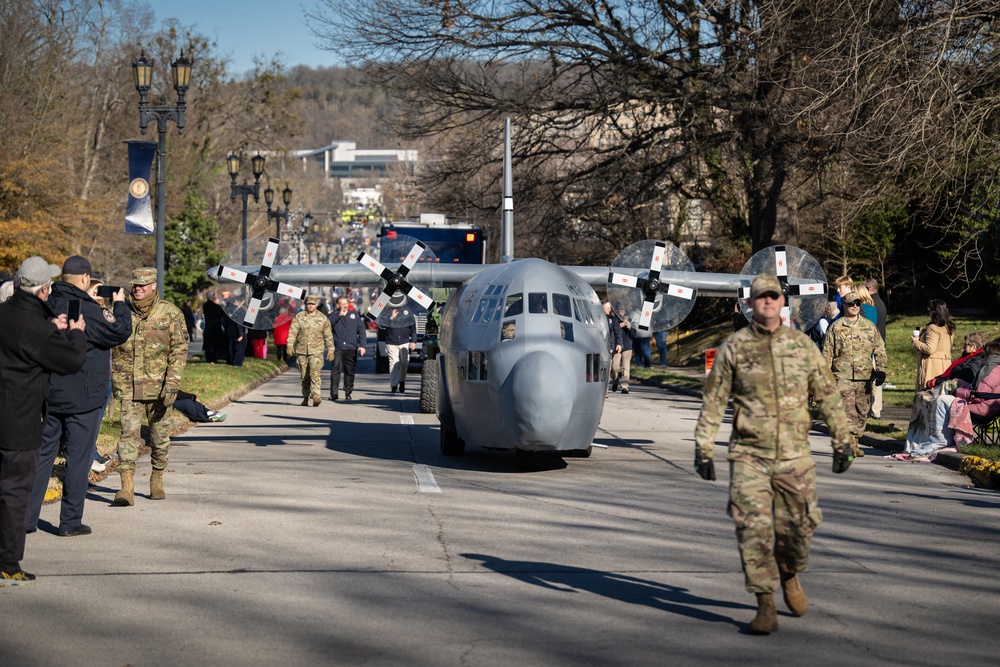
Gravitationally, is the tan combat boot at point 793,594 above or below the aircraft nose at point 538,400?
below

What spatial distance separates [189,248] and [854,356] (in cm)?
4002

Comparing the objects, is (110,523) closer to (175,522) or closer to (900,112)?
(175,522)

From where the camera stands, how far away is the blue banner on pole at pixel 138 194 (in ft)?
72.5

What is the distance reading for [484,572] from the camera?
8.36m

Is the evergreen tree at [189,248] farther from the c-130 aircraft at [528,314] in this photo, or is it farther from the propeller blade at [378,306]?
the propeller blade at [378,306]

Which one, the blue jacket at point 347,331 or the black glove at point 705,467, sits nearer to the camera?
the black glove at point 705,467

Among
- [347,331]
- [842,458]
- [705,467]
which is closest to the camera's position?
[705,467]

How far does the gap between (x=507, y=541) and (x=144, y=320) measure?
412 centimetres

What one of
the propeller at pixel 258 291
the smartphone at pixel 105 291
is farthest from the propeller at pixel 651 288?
the smartphone at pixel 105 291

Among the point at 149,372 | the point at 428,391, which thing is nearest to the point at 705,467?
the point at 149,372

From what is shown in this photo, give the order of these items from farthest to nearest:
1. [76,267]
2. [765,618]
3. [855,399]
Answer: [855,399] < [76,267] < [765,618]

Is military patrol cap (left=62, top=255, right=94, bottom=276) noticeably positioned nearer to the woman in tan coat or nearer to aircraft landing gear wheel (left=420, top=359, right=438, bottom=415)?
the woman in tan coat

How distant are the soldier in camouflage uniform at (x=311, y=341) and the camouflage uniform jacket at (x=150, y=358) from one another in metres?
10.6

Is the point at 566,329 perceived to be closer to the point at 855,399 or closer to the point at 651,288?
the point at 855,399
